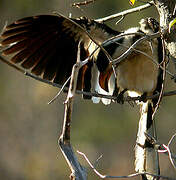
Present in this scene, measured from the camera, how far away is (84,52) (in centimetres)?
394

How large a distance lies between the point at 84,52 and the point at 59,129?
6.14 metres

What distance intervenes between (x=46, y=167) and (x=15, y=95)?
1896mm

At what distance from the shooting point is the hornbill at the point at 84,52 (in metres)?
3.69

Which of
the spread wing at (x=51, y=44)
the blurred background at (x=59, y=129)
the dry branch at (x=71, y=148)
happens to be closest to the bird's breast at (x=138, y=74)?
the spread wing at (x=51, y=44)

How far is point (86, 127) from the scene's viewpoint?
33.6 ft

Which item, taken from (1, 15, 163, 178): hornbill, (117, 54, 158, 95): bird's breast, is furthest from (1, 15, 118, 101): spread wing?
(117, 54, 158, 95): bird's breast

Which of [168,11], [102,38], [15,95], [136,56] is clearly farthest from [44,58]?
[15,95]

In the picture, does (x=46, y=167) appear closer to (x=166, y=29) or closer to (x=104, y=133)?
(x=104, y=133)

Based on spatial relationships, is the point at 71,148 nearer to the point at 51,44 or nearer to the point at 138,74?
the point at 51,44

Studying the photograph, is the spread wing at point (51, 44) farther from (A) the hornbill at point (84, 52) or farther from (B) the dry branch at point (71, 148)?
(B) the dry branch at point (71, 148)

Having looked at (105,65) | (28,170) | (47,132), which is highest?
(105,65)

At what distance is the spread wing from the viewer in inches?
145

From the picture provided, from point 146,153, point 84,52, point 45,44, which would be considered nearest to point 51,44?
point 45,44

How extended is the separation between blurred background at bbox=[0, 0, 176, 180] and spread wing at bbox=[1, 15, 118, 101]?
18.2 ft
